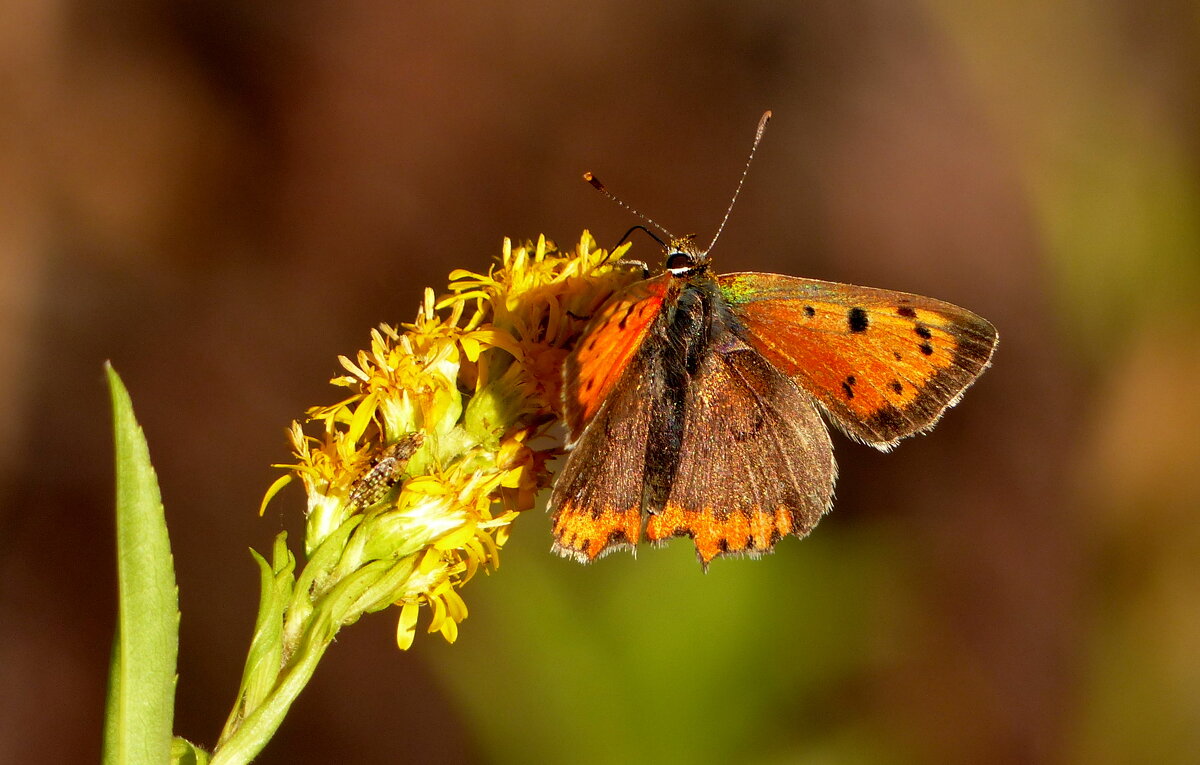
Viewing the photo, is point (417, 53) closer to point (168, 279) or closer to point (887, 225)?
point (168, 279)

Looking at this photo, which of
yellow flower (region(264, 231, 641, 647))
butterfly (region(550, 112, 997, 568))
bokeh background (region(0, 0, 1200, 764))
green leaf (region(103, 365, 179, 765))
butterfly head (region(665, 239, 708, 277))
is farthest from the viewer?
bokeh background (region(0, 0, 1200, 764))

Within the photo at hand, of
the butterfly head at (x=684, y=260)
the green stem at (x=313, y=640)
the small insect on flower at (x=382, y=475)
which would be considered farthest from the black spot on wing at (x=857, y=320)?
the green stem at (x=313, y=640)

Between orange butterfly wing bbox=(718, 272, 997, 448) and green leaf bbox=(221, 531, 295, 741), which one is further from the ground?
orange butterfly wing bbox=(718, 272, 997, 448)

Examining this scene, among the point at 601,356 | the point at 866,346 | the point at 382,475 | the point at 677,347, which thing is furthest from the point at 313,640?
the point at 866,346

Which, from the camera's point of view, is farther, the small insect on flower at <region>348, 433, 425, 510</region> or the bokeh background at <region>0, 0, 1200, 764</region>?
the bokeh background at <region>0, 0, 1200, 764</region>

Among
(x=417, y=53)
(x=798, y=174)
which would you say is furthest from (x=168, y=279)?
(x=798, y=174)

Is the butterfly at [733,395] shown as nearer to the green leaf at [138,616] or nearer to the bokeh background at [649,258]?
the green leaf at [138,616]

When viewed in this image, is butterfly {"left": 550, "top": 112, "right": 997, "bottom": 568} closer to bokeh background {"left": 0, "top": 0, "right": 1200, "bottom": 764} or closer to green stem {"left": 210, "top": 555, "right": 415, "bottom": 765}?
green stem {"left": 210, "top": 555, "right": 415, "bottom": 765}

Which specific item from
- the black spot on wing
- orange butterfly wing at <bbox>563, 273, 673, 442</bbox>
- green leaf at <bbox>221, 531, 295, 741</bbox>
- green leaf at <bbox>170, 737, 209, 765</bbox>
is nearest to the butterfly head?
orange butterfly wing at <bbox>563, 273, 673, 442</bbox>
